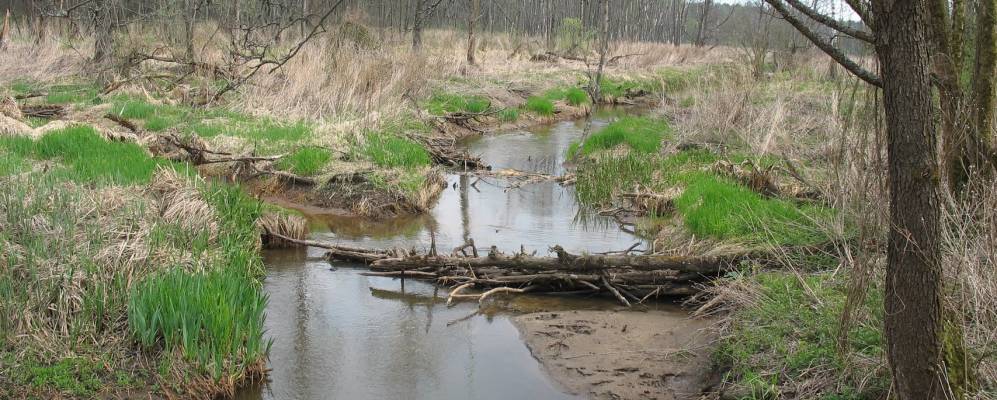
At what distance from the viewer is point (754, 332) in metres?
5.25

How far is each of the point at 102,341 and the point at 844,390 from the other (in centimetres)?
436

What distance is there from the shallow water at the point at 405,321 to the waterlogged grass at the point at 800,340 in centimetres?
123

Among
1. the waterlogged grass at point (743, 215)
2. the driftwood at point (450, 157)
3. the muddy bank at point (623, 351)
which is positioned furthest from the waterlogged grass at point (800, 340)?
the driftwood at point (450, 157)

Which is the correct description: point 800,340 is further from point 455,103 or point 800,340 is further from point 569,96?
point 569,96

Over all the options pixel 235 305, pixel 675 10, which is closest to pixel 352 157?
pixel 235 305

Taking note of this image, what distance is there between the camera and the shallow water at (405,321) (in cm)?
541

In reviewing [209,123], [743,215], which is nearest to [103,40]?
[209,123]

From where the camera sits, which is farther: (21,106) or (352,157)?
(21,106)

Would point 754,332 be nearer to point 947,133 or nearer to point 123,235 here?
point 947,133

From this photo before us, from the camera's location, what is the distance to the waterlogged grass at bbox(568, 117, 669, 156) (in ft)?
41.9

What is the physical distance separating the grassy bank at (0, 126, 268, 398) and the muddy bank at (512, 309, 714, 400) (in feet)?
6.91

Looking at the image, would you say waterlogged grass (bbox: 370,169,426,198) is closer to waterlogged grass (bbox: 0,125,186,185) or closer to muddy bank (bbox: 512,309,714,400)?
waterlogged grass (bbox: 0,125,186,185)

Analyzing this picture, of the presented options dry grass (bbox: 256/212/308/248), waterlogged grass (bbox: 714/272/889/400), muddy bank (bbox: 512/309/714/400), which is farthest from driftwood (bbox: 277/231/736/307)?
dry grass (bbox: 256/212/308/248)

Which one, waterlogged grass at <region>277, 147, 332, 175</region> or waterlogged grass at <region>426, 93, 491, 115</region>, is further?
waterlogged grass at <region>426, 93, 491, 115</region>
